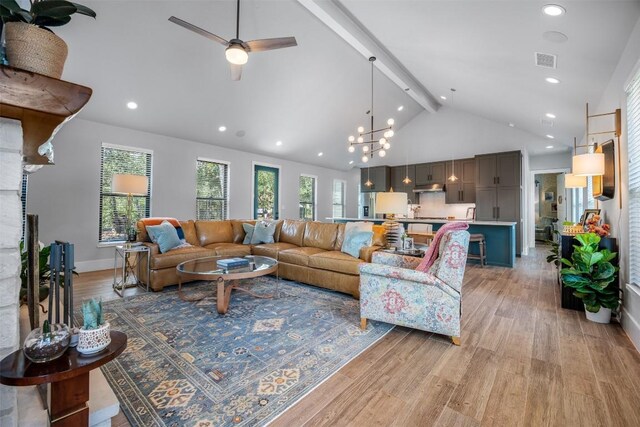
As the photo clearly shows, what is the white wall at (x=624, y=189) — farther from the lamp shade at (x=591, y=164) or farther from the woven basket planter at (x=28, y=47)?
the woven basket planter at (x=28, y=47)

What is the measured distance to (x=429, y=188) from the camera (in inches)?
335

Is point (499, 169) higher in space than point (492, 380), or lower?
higher

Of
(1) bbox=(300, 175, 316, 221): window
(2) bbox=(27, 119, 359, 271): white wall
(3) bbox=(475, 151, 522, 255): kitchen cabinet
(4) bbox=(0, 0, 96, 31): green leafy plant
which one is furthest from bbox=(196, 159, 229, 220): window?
(3) bbox=(475, 151, 522, 255): kitchen cabinet

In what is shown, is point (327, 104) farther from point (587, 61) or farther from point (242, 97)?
point (587, 61)

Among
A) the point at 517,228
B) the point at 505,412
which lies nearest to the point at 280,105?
the point at 505,412

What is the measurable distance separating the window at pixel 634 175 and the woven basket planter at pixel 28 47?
3851 millimetres

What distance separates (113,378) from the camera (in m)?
1.91

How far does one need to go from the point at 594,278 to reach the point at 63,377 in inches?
162

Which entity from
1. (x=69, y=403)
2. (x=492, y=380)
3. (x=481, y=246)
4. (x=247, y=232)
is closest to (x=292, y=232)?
(x=247, y=232)

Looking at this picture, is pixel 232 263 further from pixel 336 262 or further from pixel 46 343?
pixel 46 343

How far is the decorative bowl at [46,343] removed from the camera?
94 centimetres

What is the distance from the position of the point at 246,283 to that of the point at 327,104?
4423 mm

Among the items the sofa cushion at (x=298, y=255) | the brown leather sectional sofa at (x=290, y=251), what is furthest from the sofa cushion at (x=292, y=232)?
the sofa cushion at (x=298, y=255)

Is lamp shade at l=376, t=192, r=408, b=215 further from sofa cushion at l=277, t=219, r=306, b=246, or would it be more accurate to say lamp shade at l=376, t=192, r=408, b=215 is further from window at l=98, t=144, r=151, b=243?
window at l=98, t=144, r=151, b=243
